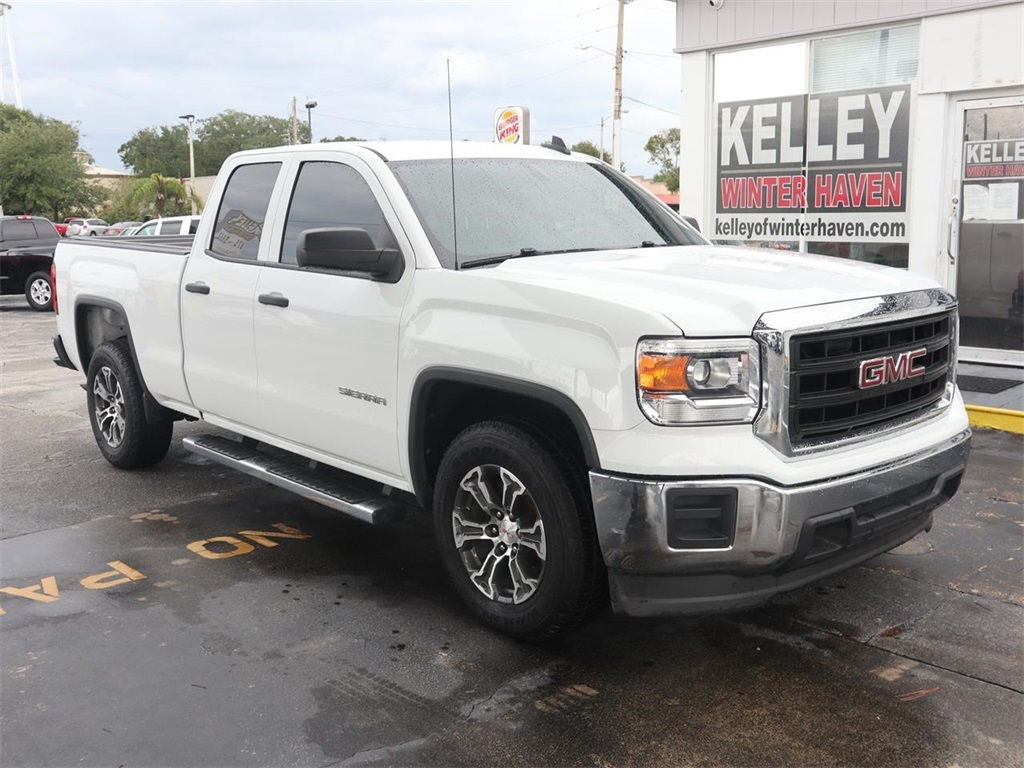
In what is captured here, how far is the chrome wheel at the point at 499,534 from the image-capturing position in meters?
4.00

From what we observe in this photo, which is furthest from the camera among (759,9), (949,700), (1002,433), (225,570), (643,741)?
(759,9)

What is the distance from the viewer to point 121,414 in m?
6.93

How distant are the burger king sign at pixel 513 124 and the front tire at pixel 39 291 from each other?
10.7m

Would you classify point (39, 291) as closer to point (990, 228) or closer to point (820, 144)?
point (820, 144)

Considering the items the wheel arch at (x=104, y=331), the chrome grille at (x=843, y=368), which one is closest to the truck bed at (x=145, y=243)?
the wheel arch at (x=104, y=331)

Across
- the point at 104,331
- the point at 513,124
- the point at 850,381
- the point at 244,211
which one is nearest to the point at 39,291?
the point at 513,124

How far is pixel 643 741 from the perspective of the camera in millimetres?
3377

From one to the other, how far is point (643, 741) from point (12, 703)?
7.31 ft

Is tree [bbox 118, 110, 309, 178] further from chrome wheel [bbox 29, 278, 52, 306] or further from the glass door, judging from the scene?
the glass door

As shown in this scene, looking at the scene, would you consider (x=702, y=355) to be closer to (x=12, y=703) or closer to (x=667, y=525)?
(x=667, y=525)

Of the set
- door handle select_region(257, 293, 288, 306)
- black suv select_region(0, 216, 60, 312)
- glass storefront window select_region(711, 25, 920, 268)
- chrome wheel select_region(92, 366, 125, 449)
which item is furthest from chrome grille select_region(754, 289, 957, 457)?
black suv select_region(0, 216, 60, 312)

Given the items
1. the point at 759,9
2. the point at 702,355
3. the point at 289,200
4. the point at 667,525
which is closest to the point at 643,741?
the point at 667,525

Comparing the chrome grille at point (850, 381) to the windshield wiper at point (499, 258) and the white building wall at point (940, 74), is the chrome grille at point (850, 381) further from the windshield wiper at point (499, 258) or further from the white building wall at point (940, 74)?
the white building wall at point (940, 74)

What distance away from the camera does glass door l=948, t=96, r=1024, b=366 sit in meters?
9.87
